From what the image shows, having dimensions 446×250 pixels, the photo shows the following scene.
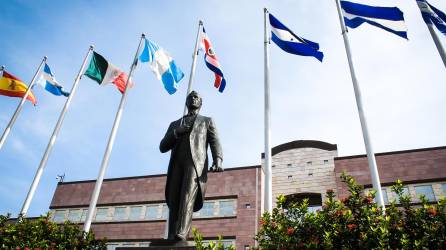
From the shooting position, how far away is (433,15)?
1344cm

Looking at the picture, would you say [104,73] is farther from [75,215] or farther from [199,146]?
[75,215]

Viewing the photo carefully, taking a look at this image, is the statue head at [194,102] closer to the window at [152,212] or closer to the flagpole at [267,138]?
the flagpole at [267,138]

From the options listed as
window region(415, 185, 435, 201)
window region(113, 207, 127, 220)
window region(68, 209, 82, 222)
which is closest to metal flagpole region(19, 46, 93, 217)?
window region(113, 207, 127, 220)

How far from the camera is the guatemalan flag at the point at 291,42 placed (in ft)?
45.8

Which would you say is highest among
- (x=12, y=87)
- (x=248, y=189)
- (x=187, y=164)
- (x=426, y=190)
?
(x=12, y=87)

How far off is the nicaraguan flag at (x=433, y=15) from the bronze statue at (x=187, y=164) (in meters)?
10.8

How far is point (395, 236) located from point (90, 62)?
16752mm

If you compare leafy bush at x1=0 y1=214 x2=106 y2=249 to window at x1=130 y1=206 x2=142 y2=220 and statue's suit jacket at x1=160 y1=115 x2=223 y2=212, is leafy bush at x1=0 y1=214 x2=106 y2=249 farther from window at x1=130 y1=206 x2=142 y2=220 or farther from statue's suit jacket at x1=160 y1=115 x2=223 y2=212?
window at x1=130 y1=206 x2=142 y2=220

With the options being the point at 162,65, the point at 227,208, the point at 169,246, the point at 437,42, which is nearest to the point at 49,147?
the point at 162,65

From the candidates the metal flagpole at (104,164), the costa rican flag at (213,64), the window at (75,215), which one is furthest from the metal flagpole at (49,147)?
the window at (75,215)

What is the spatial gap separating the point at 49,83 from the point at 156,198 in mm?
10996

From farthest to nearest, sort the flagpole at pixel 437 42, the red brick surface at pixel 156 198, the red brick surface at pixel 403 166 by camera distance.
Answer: the red brick surface at pixel 156 198 → the red brick surface at pixel 403 166 → the flagpole at pixel 437 42

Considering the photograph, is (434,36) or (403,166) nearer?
(434,36)

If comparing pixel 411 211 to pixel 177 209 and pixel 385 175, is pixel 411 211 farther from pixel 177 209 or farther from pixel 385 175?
pixel 385 175
